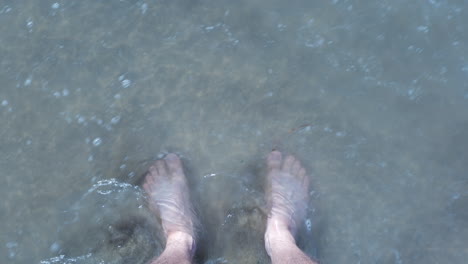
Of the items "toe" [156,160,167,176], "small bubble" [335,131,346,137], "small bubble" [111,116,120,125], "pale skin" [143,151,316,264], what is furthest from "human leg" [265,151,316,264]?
"small bubble" [111,116,120,125]

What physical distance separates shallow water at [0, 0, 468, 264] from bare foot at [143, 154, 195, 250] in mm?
73

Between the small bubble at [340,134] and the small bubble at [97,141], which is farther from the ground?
the small bubble at [97,141]

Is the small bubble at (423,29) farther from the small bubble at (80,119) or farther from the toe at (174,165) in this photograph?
the small bubble at (80,119)

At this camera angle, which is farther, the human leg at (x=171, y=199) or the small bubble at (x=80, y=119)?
the small bubble at (x=80, y=119)

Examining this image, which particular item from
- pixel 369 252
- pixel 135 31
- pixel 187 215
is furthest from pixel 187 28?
pixel 369 252

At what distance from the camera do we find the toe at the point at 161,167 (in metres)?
3.19

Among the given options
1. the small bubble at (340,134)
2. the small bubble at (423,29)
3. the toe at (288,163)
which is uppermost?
the small bubble at (423,29)

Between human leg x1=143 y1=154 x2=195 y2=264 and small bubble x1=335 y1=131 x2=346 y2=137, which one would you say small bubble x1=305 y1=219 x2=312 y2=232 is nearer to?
small bubble x1=335 y1=131 x2=346 y2=137

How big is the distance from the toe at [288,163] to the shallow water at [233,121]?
0.05 metres

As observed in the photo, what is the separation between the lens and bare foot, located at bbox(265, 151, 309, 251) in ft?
9.93

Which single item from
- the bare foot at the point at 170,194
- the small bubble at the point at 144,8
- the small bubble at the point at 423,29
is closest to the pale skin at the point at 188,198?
the bare foot at the point at 170,194

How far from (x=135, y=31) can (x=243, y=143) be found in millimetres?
1260

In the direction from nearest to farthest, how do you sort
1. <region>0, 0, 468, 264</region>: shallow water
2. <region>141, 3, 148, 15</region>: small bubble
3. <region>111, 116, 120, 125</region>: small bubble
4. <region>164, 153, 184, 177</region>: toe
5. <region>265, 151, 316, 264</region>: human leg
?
<region>265, 151, 316, 264</region>: human leg, <region>0, 0, 468, 264</region>: shallow water, <region>164, 153, 184, 177</region>: toe, <region>111, 116, 120, 125</region>: small bubble, <region>141, 3, 148, 15</region>: small bubble

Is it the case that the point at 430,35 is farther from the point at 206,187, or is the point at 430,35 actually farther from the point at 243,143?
the point at 206,187
